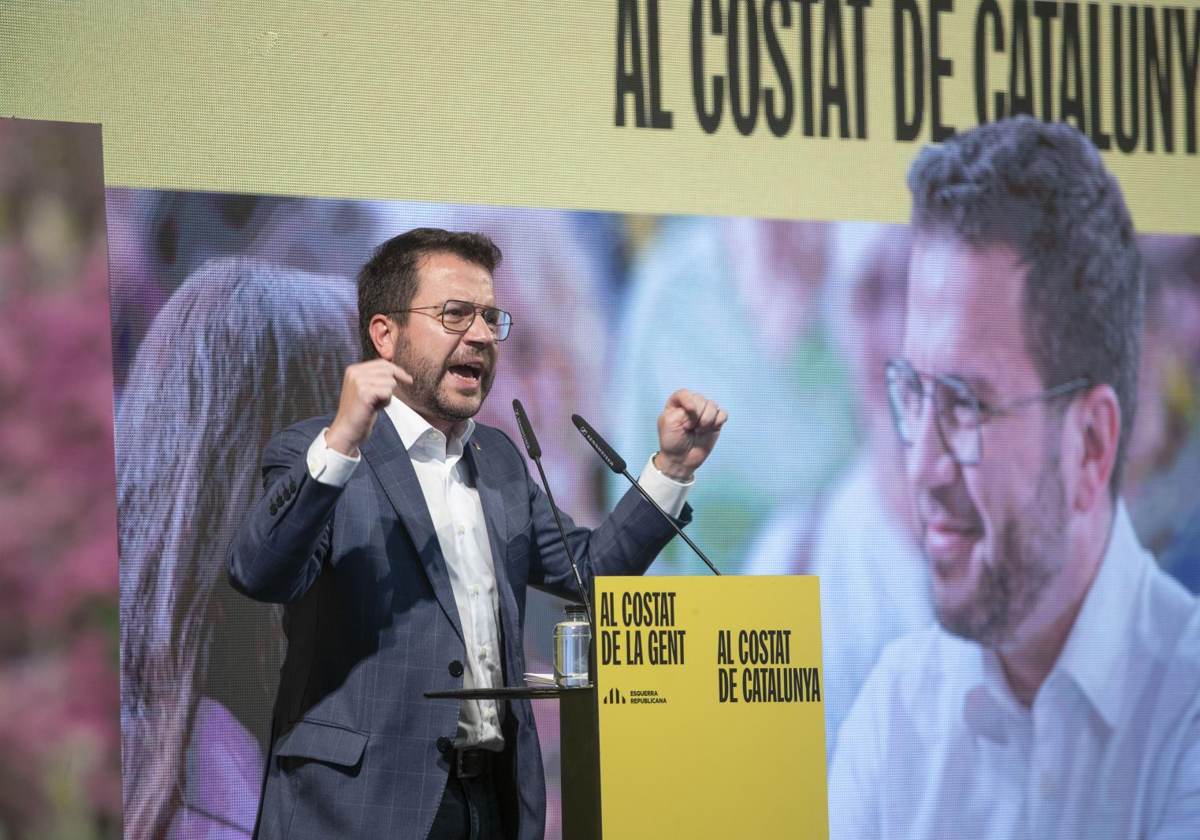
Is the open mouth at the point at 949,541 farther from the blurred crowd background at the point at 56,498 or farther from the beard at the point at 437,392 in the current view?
the blurred crowd background at the point at 56,498

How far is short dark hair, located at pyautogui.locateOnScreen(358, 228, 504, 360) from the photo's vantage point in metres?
3.28

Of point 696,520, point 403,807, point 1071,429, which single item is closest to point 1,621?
point 403,807

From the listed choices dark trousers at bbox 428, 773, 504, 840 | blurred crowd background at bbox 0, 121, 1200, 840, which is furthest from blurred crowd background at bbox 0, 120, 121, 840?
dark trousers at bbox 428, 773, 504, 840

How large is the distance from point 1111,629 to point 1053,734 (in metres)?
0.38

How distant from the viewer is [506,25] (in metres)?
4.09

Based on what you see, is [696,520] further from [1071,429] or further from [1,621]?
[1,621]

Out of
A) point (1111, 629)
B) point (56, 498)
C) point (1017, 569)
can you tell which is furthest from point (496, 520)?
point (1111, 629)

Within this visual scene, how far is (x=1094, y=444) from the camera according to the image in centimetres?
441

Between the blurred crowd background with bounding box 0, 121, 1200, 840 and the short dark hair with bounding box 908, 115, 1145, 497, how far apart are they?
94 mm

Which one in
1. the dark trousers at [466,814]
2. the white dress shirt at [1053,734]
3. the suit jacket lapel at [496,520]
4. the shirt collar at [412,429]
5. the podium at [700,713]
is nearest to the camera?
the podium at [700,713]

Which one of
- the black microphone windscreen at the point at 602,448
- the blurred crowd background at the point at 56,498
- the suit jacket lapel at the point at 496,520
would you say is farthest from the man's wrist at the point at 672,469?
the blurred crowd background at the point at 56,498

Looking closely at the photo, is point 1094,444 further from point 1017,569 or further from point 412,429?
point 412,429

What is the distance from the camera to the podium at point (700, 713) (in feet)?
8.38

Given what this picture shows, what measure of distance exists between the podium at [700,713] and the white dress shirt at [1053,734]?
62.3 inches
